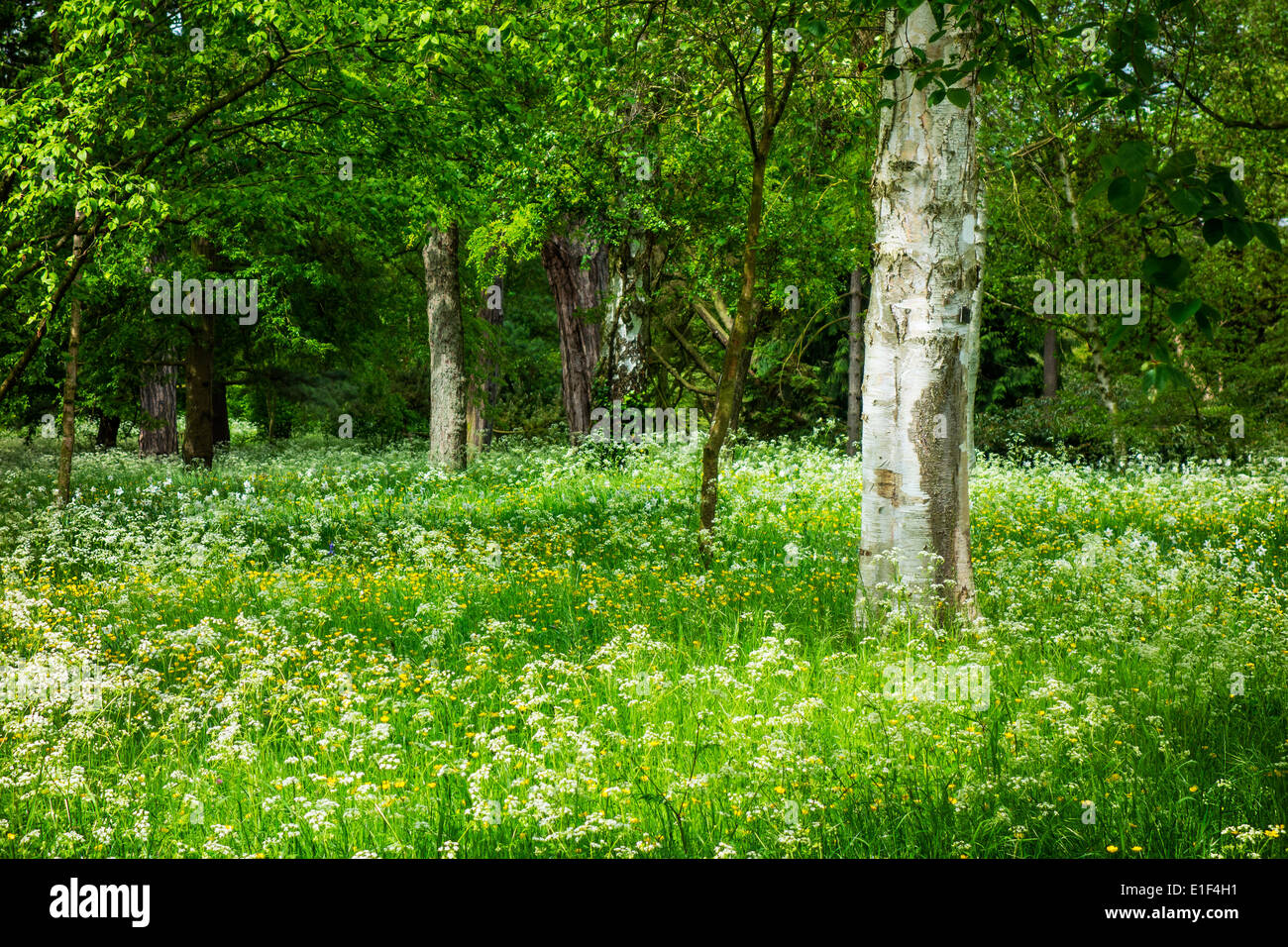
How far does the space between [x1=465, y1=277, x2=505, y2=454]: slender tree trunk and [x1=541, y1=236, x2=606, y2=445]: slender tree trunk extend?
1762mm

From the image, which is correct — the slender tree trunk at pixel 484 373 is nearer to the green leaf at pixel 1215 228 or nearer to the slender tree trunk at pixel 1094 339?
the slender tree trunk at pixel 1094 339

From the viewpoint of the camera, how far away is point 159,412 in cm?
2045

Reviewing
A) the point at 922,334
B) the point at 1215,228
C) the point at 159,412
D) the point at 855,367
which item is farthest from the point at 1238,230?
the point at 159,412

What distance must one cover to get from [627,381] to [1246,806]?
43.4 ft

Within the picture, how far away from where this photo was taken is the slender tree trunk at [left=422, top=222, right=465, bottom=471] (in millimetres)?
16125

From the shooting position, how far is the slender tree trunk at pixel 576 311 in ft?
60.6

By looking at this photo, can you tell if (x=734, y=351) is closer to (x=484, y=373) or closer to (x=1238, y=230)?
(x=1238, y=230)

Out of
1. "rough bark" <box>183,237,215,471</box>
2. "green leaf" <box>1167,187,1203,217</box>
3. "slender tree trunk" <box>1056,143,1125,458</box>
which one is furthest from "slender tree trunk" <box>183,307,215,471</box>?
"green leaf" <box>1167,187,1203,217</box>

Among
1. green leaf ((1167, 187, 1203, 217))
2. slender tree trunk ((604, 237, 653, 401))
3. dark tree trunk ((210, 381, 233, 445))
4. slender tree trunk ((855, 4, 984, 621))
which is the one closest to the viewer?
green leaf ((1167, 187, 1203, 217))

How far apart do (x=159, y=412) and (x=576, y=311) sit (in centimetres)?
991

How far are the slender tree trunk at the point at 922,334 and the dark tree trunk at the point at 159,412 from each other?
17.6 metres

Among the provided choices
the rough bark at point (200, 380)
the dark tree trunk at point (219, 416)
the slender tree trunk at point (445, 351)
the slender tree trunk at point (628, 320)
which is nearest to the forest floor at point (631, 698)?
the slender tree trunk at point (445, 351)

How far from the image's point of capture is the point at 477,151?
1052 centimetres

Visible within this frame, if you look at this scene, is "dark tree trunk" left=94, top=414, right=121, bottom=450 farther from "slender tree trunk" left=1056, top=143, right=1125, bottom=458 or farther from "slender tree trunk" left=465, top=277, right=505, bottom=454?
"slender tree trunk" left=1056, top=143, right=1125, bottom=458
